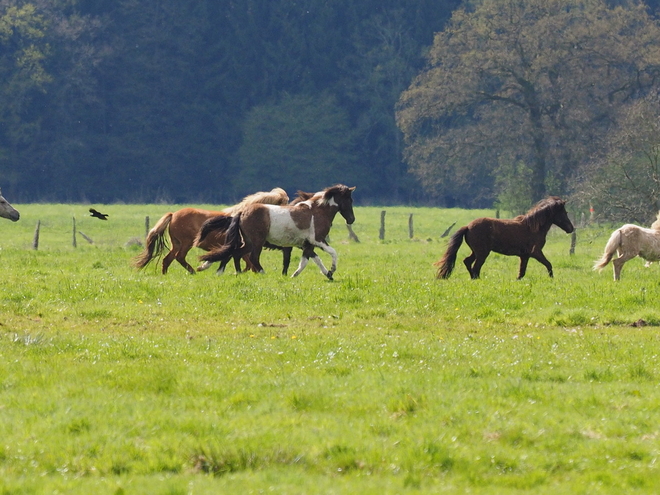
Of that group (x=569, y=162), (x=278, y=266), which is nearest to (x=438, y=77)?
(x=569, y=162)

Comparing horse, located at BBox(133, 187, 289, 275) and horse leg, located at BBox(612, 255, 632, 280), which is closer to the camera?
horse leg, located at BBox(612, 255, 632, 280)

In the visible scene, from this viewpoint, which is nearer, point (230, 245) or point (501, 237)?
point (230, 245)

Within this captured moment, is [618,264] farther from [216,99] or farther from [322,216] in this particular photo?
[216,99]

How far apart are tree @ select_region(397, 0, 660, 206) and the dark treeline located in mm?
21631

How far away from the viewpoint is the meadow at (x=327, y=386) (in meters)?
7.71

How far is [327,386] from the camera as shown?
33.1 ft

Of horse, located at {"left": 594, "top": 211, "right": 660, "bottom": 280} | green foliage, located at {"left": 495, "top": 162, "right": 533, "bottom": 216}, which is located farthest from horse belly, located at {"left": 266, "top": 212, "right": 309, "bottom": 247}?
green foliage, located at {"left": 495, "top": 162, "right": 533, "bottom": 216}

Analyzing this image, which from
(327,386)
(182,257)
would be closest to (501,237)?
(182,257)

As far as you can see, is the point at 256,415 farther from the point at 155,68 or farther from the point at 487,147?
the point at 155,68

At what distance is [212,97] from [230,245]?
2537 inches

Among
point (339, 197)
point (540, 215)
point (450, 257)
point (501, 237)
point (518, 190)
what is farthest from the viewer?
point (518, 190)

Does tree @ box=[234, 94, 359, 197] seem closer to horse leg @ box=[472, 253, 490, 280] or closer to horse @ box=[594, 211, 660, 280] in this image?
horse leg @ box=[472, 253, 490, 280]

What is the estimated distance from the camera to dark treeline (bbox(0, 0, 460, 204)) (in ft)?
257

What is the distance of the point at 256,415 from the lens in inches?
356
